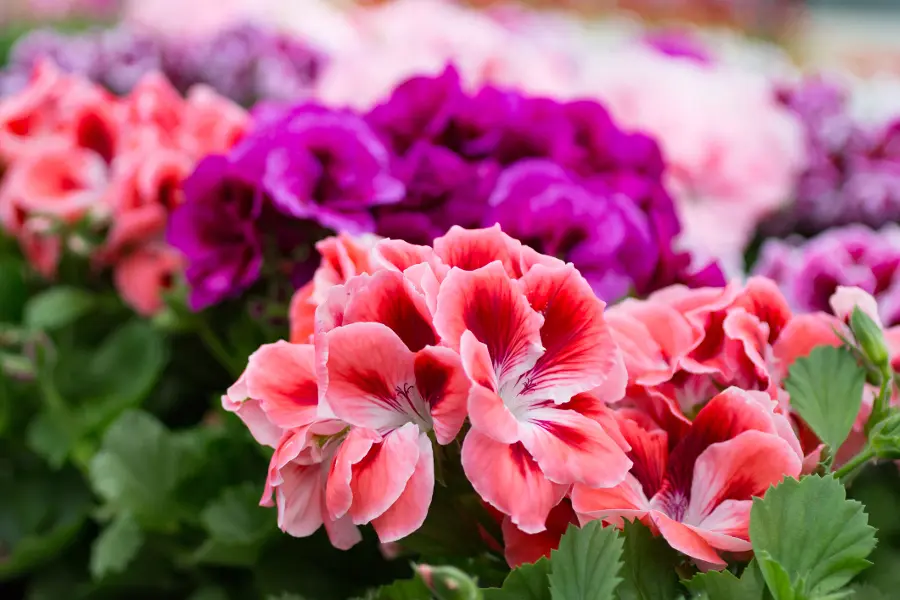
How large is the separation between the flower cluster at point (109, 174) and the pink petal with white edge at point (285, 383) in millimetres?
418

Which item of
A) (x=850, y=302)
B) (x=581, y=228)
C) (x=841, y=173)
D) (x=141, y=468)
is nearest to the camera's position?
(x=850, y=302)

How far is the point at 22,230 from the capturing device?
2.60 ft

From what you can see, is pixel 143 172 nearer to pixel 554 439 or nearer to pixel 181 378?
pixel 181 378

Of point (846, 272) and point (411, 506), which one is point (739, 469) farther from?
point (846, 272)

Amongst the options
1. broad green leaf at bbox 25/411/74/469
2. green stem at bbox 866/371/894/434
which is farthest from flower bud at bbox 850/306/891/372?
broad green leaf at bbox 25/411/74/469

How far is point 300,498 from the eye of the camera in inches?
13.6

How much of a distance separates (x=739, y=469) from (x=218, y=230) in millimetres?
388

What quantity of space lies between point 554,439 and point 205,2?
111 cm

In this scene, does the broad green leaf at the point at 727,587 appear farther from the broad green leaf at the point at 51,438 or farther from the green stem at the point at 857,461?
the broad green leaf at the point at 51,438

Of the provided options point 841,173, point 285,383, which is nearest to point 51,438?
point 285,383

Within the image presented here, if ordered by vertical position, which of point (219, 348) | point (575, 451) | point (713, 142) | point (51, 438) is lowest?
point (51, 438)

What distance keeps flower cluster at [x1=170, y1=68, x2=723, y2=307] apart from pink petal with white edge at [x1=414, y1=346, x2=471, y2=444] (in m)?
0.21

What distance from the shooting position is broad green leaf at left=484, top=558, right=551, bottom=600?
32 centimetres

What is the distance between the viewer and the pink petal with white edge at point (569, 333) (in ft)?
1.10
